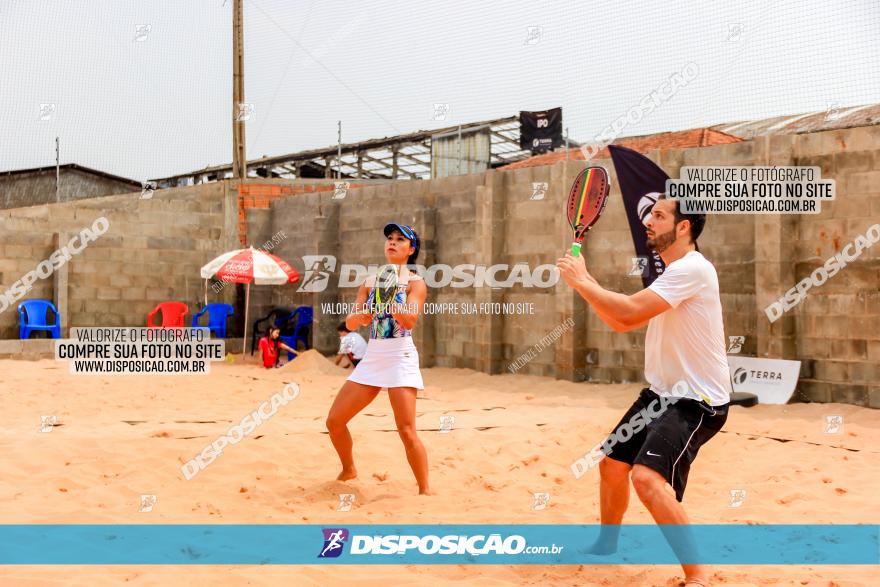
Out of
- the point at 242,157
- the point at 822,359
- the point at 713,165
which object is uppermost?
the point at 242,157

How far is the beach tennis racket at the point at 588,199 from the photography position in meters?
4.03

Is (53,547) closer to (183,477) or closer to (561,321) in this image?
(183,477)

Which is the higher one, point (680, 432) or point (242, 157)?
point (242, 157)

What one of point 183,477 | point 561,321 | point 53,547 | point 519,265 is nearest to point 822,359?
point 561,321

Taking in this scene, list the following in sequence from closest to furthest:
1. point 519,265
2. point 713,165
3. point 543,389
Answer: point 713,165
point 543,389
point 519,265

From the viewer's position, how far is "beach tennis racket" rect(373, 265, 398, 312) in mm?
5594

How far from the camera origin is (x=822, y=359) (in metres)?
9.16

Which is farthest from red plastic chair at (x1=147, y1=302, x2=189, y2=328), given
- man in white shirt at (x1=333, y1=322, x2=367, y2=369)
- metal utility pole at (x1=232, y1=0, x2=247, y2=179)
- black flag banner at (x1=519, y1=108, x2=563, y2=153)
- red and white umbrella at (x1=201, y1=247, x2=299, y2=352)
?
black flag banner at (x1=519, y1=108, x2=563, y2=153)

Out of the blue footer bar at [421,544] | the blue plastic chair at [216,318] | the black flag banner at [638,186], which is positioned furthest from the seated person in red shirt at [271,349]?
the blue footer bar at [421,544]

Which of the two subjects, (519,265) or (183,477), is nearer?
(183,477)

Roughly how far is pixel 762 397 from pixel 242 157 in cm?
1326

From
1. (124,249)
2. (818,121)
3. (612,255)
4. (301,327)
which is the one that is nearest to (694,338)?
(612,255)

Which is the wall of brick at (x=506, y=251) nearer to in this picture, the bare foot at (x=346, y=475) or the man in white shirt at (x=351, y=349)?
the man in white shirt at (x=351, y=349)

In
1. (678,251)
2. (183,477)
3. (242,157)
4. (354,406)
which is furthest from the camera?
(242,157)
